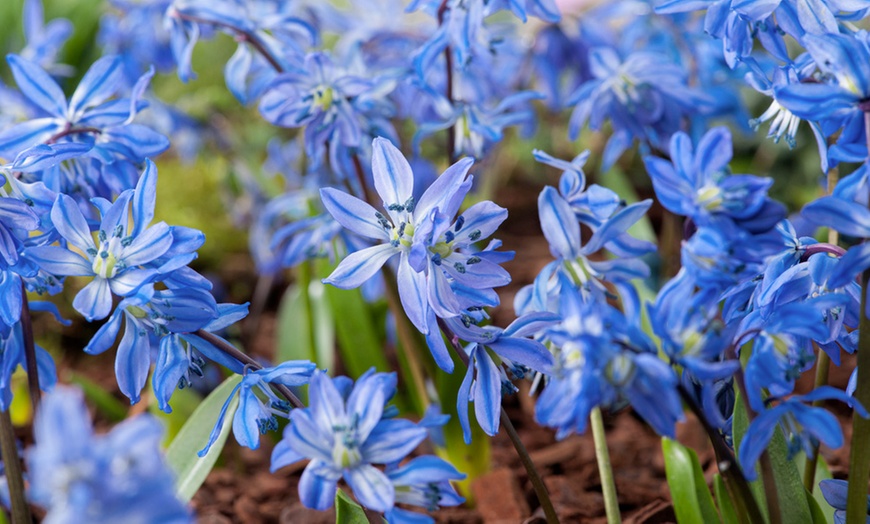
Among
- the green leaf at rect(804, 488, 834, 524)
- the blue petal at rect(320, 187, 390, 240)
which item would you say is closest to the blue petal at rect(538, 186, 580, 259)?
the blue petal at rect(320, 187, 390, 240)

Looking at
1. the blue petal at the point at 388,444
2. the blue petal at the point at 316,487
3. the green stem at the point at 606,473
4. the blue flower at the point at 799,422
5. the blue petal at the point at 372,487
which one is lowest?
the green stem at the point at 606,473

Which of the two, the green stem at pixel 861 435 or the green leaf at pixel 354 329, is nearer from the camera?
the green stem at pixel 861 435

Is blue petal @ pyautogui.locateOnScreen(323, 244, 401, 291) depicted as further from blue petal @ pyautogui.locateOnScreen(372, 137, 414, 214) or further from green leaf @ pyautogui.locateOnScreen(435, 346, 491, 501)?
green leaf @ pyautogui.locateOnScreen(435, 346, 491, 501)

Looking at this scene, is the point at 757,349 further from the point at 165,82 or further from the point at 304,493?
the point at 165,82

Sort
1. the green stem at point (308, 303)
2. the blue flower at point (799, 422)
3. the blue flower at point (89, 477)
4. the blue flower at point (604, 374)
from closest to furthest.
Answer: the blue flower at point (89, 477)
the blue flower at point (604, 374)
the blue flower at point (799, 422)
the green stem at point (308, 303)

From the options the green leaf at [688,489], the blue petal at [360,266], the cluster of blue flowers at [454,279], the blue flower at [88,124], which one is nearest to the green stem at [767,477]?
the cluster of blue flowers at [454,279]

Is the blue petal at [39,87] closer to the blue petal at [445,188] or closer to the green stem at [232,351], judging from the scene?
the green stem at [232,351]
